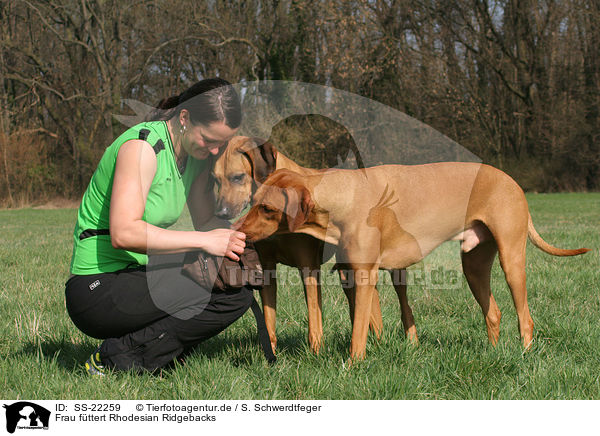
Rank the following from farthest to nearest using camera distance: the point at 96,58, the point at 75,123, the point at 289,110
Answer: the point at 75,123, the point at 96,58, the point at 289,110

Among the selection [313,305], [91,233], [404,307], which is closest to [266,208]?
[313,305]

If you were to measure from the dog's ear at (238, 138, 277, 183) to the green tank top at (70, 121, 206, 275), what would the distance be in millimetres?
777

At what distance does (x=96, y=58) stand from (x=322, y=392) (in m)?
23.4

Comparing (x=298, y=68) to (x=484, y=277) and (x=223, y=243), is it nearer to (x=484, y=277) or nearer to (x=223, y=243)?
(x=484, y=277)

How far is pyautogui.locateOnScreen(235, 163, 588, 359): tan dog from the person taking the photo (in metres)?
3.04

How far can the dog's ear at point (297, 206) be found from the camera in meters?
2.97

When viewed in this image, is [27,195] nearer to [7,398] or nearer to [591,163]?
[7,398]

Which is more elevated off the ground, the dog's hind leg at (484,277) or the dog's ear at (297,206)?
the dog's ear at (297,206)

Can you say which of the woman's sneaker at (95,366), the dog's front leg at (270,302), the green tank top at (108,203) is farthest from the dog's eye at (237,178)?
the woman's sneaker at (95,366)

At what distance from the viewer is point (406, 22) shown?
69.8 feet

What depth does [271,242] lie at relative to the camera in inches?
135

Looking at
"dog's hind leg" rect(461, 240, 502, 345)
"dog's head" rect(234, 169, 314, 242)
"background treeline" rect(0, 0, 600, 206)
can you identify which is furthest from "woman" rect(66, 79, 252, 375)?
"background treeline" rect(0, 0, 600, 206)

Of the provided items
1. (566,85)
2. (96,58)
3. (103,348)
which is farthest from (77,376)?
(566,85)

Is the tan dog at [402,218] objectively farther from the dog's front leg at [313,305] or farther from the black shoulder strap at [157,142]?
the black shoulder strap at [157,142]
